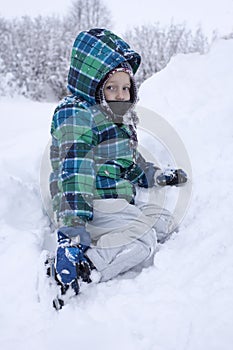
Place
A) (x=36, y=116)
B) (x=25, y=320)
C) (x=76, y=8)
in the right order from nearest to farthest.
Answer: (x=25, y=320), (x=36, y=116), (x=76, y=8)

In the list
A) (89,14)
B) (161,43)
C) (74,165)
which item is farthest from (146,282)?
(89,14)

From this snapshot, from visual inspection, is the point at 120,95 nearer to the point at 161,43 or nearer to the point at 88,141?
the point at 88,141

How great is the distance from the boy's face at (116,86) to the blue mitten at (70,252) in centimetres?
69

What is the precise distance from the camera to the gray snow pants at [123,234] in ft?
4.48

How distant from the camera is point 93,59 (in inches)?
63.6

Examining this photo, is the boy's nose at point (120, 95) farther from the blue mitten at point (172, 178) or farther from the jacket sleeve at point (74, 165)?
the blue mitten at point (172, 178)

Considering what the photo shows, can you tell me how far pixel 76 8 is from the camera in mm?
15430

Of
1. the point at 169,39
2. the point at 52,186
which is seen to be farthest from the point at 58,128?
the point at 169,39

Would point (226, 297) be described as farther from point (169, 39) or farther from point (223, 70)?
point (169, 39)

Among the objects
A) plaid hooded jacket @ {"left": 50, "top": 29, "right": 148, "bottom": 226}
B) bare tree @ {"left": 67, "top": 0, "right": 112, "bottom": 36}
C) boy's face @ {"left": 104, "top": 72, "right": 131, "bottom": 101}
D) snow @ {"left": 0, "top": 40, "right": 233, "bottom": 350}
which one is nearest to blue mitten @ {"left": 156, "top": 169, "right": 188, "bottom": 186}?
snow @ {"left": 0, "top": 40, "right": 233, "bottom": 350}

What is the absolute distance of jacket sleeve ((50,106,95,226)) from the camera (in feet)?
4.65

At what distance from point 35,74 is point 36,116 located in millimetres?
6549

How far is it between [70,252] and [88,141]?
1.75 ft

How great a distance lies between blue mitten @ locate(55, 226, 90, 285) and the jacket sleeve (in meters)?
0.06
